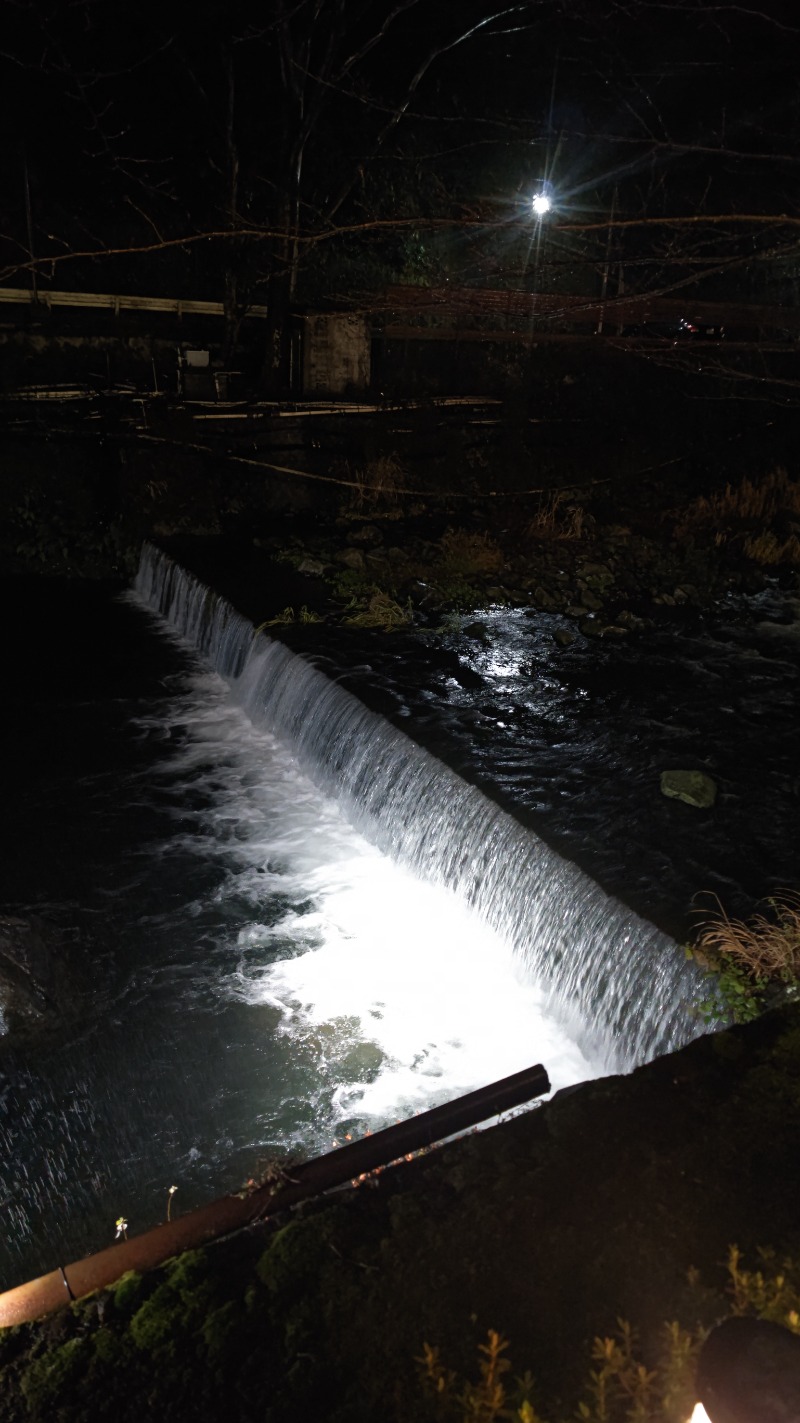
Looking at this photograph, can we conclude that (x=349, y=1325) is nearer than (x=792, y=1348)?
No

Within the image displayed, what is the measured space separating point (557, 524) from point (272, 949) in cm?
851

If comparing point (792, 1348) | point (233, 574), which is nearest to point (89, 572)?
point (233, 574)

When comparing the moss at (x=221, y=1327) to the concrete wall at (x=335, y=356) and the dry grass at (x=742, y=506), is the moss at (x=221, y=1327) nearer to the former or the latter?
the dry grass at (x=742, y=506)

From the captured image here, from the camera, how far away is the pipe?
3.05 metres

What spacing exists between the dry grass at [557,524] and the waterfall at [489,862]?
15.7 feet

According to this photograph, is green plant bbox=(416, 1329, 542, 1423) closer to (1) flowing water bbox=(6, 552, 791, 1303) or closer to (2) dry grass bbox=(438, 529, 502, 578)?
(1) flowing water bbox=(6, 552, 791, 1303)

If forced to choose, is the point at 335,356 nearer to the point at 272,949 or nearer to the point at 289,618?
the point at 289,618

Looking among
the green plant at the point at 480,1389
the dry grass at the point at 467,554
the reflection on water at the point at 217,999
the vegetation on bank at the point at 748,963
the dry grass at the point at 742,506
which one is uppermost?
the dry grass at the point at 742,506

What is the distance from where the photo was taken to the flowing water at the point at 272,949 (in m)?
5.08

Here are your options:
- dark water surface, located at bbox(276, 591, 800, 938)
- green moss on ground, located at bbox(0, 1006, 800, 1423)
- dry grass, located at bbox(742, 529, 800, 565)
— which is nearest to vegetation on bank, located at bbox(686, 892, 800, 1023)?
dark water surface, located at bbox(276, 591, 800, 938)

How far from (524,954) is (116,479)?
11062 mm

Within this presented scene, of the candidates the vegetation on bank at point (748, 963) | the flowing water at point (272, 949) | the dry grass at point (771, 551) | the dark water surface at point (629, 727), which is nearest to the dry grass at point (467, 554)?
the dark water surface at point (629, 727)

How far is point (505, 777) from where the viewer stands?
7164mm

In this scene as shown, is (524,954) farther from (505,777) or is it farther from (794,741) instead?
(794,741)
